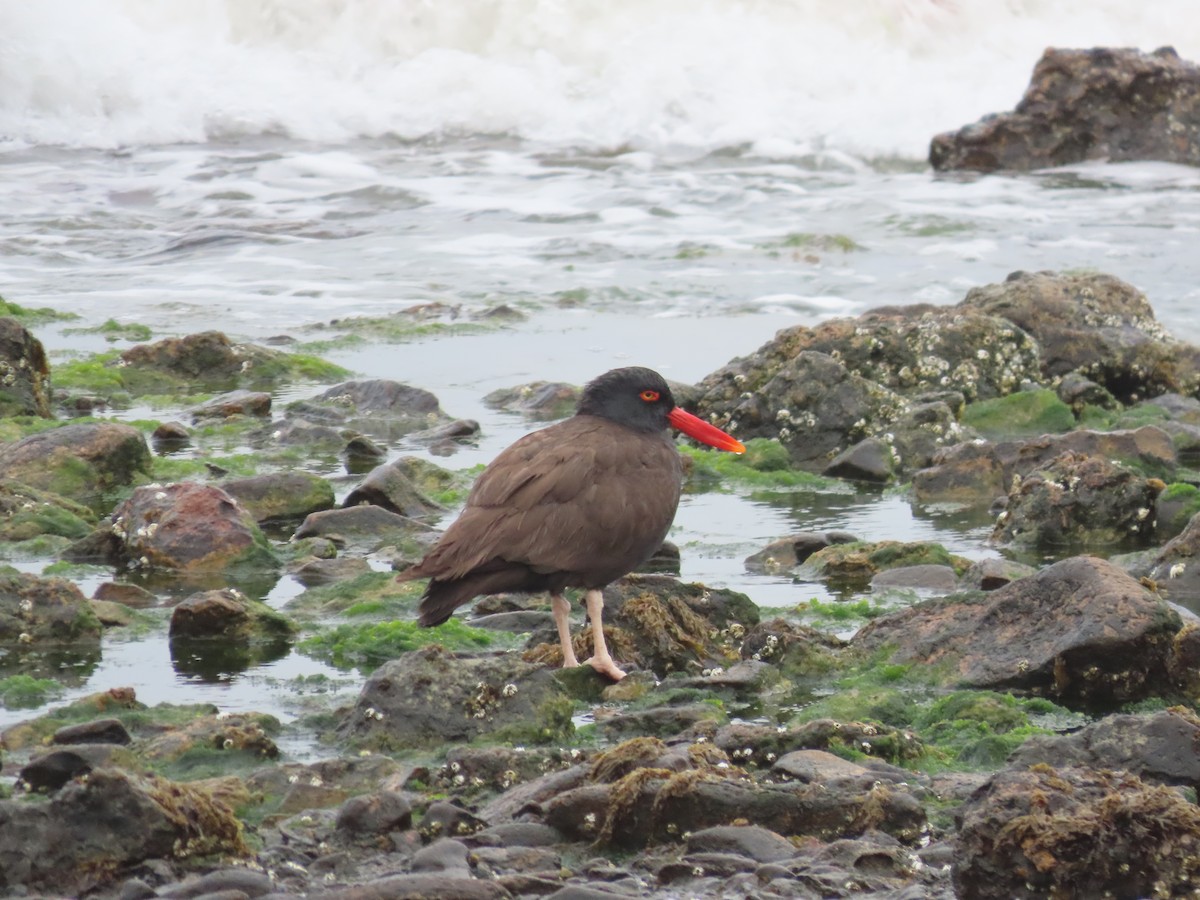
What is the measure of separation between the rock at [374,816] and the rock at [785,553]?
313 cm

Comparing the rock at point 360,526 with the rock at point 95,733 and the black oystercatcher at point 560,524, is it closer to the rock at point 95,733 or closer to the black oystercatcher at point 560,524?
the black oystercatcher at point 560,524

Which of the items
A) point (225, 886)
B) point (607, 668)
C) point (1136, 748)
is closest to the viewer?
point (225, 886)

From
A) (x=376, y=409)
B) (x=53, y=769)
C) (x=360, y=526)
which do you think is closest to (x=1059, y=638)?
(x=53, y=769)

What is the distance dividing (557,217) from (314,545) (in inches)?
419

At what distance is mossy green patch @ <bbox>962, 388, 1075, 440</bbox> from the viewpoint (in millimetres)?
9375

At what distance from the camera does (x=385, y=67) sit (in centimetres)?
2438

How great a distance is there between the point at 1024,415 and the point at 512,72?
16.0m

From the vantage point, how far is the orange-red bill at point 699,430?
6.29 metres

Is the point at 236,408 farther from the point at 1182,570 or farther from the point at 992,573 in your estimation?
the point at 1182,570

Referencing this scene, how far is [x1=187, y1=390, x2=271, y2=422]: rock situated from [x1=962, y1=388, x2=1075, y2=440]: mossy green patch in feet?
12.7

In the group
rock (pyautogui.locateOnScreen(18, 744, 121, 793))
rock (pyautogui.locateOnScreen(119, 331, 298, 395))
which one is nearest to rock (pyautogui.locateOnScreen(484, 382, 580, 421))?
rock (pyautogui.locateOnScreen(119, 331, 298, 395))

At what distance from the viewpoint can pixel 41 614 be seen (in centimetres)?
563

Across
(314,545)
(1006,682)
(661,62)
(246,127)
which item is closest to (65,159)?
(246,127)

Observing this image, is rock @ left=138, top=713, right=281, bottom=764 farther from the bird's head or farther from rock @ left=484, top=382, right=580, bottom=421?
rock @ left=484, top=382, right=580, bottom=421
